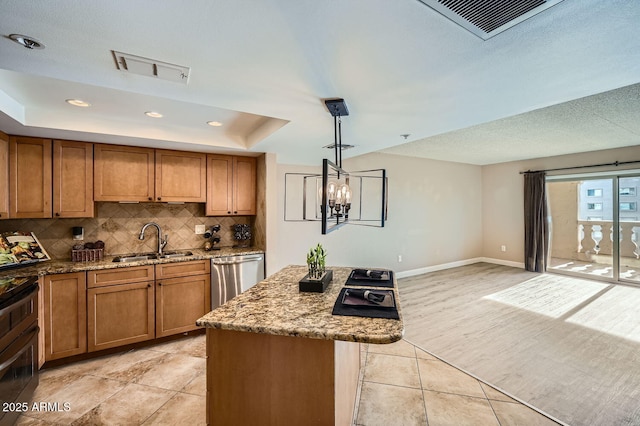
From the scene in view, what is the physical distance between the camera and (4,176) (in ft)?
8.10

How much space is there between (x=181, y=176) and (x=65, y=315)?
5.79 feet

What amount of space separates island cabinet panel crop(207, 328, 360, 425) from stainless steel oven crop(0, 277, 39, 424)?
140 centimetres

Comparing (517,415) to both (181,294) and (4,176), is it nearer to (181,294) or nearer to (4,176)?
(181,294)

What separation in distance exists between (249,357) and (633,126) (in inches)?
217

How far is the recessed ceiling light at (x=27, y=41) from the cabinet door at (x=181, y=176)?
6.53 ft

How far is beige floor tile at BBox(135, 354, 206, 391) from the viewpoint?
2.35 m

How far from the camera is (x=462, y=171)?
6.70 meters


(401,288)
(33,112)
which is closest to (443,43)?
(33,112)

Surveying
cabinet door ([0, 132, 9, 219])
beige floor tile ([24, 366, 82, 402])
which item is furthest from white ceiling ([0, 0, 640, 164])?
beige floor tile ([24, 366, 82, 402])

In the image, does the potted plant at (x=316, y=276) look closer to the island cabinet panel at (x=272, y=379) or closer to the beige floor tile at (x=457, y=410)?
the island cabinet panel at (x=272, y=379)

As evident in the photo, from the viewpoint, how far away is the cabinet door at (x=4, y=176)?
2429 mm

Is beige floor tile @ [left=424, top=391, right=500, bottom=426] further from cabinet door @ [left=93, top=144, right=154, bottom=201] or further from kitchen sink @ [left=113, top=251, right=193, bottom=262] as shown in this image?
cabinet door @ [left=93, top=144, right=154, bottom=201]

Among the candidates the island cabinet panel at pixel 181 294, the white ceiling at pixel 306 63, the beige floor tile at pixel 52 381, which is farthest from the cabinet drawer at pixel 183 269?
the white ceiling at pixel 306 63

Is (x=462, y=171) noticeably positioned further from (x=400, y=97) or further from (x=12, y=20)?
(x=12, y=20)
